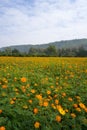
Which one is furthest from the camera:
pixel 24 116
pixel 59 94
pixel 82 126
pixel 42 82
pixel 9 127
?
pixel 42 82

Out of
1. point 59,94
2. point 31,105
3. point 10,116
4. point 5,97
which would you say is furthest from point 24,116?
point 59,94

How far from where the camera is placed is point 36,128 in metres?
3.93

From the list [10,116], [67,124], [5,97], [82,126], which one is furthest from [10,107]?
[82,126]

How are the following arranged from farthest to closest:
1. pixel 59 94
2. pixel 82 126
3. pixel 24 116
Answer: pixel 59 94, pixel 82 126, pixel 24 116

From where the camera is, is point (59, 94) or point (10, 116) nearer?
point (10, 116)

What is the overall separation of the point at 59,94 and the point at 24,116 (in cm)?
159

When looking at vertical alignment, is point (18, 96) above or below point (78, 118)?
above

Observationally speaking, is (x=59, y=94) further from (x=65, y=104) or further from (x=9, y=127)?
(x=9, y=127)

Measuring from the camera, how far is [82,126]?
454cm

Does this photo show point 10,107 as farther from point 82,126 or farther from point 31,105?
point 82,126

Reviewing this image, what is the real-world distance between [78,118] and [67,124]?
34 cm

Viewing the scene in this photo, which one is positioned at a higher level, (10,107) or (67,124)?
(10,107)

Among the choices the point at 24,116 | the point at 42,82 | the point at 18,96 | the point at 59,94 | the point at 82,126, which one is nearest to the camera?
the point at 24,116

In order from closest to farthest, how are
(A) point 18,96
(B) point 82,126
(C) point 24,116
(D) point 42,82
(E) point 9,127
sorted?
(E) point 9,127 < (C) point 24,116 < (B) point 82,126 < (A) point 18,96 < (D) point 42,82
